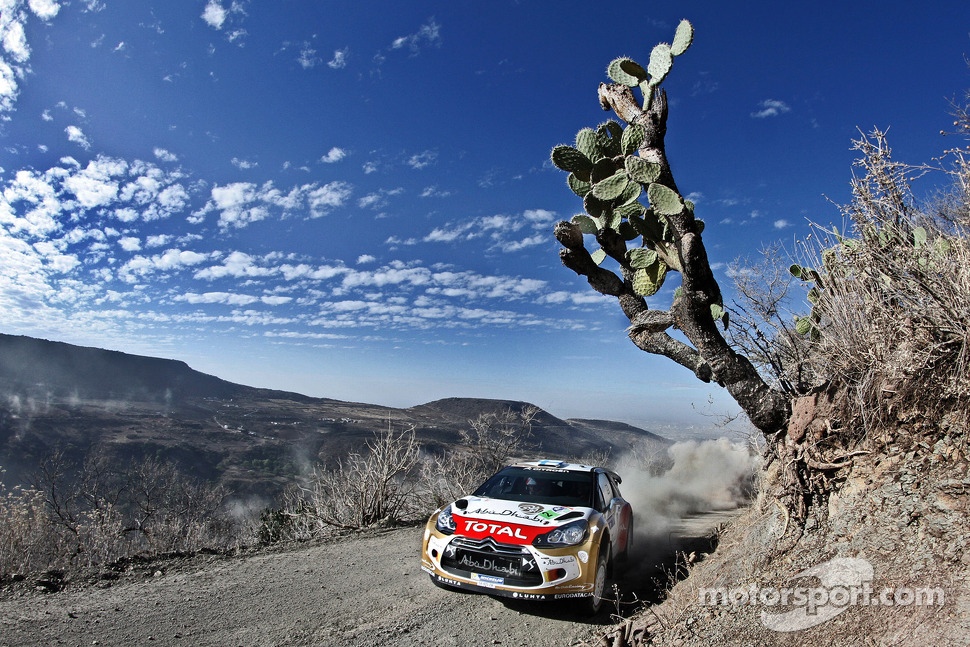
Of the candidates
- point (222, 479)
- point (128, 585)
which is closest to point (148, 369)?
point (222, 479)

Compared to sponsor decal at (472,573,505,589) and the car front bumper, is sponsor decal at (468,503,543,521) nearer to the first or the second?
the car front bumper

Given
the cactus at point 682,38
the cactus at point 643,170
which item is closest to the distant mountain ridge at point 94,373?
the cactus at point 643,170

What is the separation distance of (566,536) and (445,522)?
4.43ft

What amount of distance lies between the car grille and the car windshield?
1.03 metres

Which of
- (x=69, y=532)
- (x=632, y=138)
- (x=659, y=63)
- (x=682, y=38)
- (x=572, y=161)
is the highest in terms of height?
(x=682, y=38)

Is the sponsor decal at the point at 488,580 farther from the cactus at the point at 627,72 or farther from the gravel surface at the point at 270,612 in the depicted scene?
the cactus at the point at 627,72

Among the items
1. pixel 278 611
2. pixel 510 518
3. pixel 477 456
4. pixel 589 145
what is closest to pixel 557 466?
pixel 510 518

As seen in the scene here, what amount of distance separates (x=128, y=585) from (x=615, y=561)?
5.85 metres

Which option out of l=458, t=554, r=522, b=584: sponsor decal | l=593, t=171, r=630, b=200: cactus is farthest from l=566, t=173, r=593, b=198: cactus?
l=458, t=554, r=522, b=584: sponsor decal

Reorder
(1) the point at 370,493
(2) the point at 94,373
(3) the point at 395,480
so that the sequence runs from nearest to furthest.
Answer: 1. (1) the point at 370,493
2. (3) the point at 395,480
3. (2) the point at 94,373

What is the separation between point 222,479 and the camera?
85.9 meters

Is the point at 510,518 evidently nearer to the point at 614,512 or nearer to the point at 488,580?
the point at 488,580

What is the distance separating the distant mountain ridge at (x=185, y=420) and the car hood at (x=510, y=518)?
54228 mm

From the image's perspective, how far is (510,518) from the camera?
517 cm
